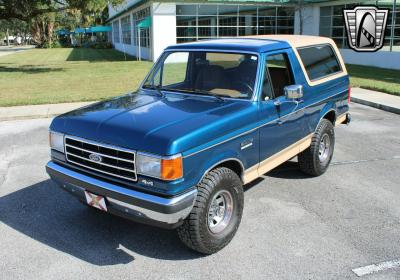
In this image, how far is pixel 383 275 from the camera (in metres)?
3.73

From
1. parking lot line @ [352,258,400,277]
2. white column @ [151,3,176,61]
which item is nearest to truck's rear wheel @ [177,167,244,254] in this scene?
parking lot line @ [352,258,400,277]

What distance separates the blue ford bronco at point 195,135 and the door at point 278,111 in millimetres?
13

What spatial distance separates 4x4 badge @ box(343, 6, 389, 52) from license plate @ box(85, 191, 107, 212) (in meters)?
23.0

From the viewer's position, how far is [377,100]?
12.3 m

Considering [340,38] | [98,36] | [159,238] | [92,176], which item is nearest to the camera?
[92,176]

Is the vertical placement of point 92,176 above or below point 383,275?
above

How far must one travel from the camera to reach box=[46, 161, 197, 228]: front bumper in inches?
139

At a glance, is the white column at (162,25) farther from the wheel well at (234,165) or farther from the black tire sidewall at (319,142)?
the wheel well at (234,165)

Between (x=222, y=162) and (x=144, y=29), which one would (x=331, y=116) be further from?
(x=144, y=29)

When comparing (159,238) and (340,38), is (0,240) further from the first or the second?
(340,38)

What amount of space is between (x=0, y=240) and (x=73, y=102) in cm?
849

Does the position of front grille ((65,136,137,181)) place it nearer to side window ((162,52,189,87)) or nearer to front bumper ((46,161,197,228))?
front bumper ((46,161,197,228))

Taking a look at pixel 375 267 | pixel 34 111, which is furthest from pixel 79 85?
pixel 375 267

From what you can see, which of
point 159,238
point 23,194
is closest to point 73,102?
point 23,194
